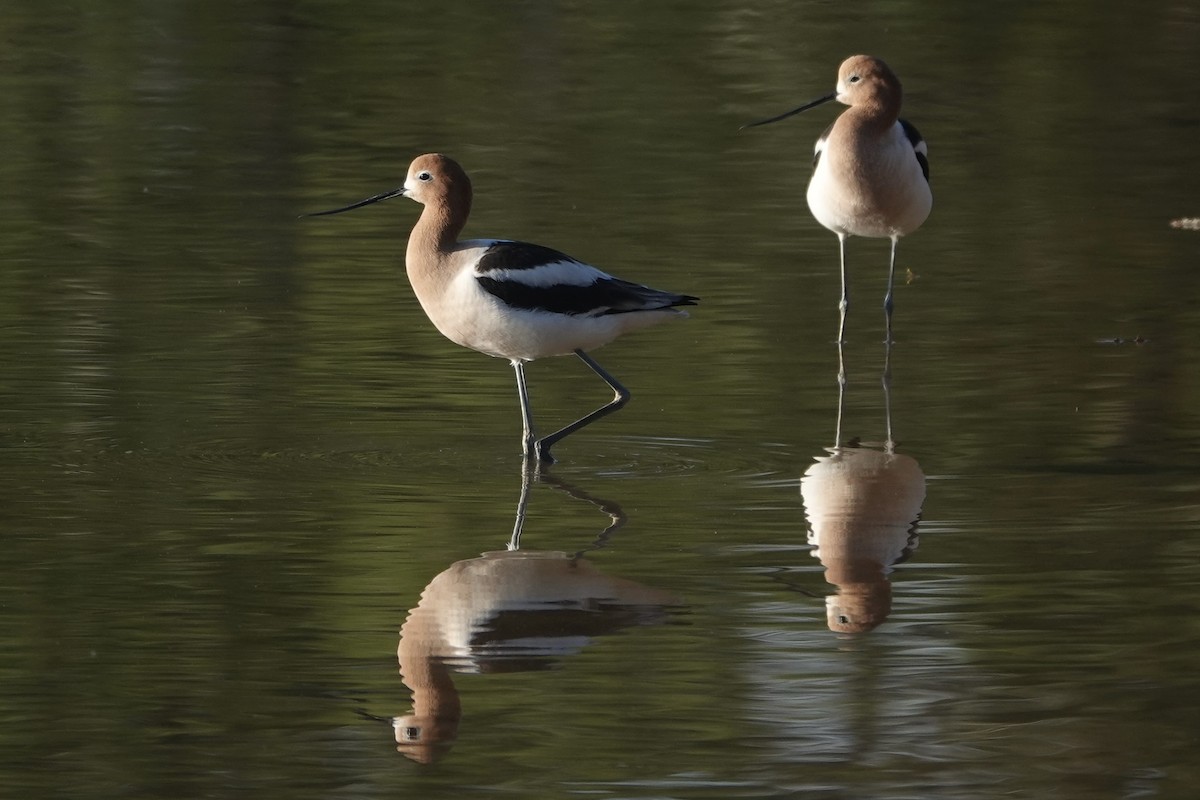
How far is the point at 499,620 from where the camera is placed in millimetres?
7070

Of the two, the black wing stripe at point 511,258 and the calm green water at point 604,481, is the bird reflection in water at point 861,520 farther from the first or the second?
the black wing stripe at point 511,258

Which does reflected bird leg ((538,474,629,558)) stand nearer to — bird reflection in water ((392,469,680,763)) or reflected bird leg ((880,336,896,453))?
bird reflection in water ((392,469,680,763))

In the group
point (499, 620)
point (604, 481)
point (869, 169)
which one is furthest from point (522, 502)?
point (869, 169)

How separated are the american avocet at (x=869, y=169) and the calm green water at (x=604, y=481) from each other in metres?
0.50

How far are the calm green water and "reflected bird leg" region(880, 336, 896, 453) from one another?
5 cm

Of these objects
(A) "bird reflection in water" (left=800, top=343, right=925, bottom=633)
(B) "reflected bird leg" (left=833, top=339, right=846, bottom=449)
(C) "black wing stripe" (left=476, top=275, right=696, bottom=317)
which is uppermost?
(C) "black wing stripe" (left=476, top=275, right=696, bottom=317)

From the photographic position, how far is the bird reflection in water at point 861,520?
733 centimetres

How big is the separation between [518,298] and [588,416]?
674 mm

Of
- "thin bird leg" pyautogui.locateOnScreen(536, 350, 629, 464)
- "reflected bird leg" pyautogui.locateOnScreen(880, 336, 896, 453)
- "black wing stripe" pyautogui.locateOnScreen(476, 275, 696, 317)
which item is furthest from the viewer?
"reflected bird leg" pyautogui.locateOnScreen(880, 336, 896, 453)

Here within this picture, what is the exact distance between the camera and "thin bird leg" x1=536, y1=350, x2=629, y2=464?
9273mm

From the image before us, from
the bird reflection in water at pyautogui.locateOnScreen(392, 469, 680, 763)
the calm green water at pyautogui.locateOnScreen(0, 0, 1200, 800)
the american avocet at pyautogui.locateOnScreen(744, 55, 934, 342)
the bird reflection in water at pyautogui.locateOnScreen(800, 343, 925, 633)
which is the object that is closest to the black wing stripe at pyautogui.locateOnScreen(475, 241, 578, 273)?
the calm green water at pyautogui.locateOnScreen(0, 0, 1200, 800)

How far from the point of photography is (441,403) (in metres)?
10.2

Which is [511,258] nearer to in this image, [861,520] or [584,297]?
[584,297]

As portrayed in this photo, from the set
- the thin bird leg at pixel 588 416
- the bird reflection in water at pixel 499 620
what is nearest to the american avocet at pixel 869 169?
the thin bird leg at pixel 588 416
